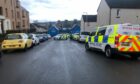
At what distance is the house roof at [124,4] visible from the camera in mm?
42812

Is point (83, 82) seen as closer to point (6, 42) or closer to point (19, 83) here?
point (19, 83)

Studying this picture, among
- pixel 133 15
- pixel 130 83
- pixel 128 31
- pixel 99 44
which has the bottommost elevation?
pixel 130 83

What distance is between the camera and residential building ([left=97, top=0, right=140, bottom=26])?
4188 cm

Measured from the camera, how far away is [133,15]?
42.8 meters

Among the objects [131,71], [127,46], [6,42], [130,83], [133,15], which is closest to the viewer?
[130,83]

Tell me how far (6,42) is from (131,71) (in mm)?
11334

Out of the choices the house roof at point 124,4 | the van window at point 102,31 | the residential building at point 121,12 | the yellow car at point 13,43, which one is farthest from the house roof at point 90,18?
the van window at point 102,31

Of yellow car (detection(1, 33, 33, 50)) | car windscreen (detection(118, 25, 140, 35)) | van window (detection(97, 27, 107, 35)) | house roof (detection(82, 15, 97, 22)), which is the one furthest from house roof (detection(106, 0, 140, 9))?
car windscreen (detection(118, 25, 140, 35))

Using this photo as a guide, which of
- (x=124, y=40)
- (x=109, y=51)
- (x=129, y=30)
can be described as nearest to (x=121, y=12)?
(x=109, y=51)

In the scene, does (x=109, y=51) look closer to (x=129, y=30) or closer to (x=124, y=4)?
(x=129, y=30)

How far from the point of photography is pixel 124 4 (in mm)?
43625

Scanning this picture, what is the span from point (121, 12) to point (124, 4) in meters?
2.36

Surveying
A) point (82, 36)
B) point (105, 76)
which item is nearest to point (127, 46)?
point (105, 76)

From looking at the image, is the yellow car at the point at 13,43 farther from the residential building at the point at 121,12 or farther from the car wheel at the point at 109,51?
the residential building at the point at 121,12
